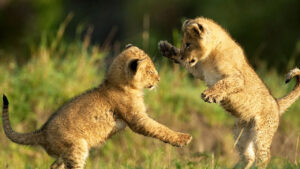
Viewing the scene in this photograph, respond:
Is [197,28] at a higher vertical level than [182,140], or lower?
higher

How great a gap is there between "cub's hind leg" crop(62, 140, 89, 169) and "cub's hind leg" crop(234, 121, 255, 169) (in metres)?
2.02

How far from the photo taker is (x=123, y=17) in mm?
30938

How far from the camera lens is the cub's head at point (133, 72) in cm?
712

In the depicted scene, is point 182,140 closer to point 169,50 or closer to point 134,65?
point 134,65

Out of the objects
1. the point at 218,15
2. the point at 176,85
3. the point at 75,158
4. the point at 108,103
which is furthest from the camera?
the point at 218,15

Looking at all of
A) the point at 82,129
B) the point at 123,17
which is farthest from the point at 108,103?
the point at 123,17

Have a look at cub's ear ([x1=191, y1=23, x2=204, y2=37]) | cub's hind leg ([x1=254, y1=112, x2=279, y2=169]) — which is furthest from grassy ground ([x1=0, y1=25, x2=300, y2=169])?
cub's ear ([x1=191, y1=23, x2=204, y2=37])

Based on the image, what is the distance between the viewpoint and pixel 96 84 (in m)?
10.2

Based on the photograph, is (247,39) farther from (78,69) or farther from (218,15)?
(78,69)

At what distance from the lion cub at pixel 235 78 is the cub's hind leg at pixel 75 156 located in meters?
1.66

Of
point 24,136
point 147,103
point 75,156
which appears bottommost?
point 147,103

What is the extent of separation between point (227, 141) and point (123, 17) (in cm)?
2149

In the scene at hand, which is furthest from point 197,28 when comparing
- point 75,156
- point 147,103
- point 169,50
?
point 147,103

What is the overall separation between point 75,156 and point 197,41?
201 cm
